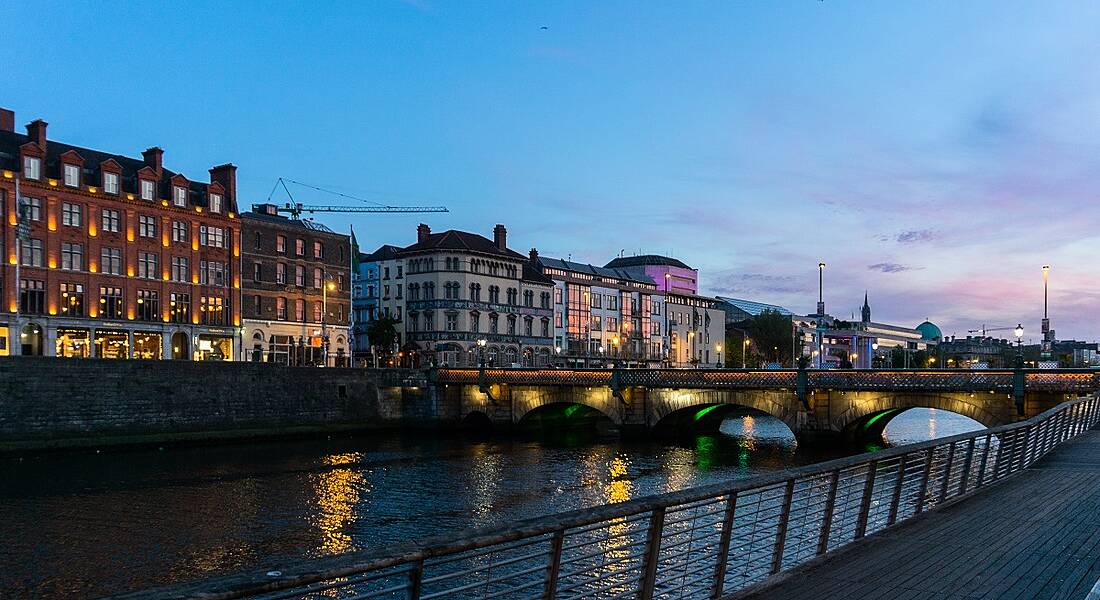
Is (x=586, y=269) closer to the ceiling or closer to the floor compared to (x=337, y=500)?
closer to the ceiling

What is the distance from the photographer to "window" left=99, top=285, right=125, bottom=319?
3219 inches

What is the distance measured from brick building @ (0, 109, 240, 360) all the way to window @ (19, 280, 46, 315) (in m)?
0.08

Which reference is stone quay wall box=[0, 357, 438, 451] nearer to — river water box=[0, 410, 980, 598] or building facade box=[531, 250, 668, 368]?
river water box=[0, 410, 980, 598]

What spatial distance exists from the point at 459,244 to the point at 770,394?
6113cm

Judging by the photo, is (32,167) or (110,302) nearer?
(32,167)

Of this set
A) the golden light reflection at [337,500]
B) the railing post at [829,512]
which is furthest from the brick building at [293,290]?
the railing post at [829,512]

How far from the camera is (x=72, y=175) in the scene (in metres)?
79.1

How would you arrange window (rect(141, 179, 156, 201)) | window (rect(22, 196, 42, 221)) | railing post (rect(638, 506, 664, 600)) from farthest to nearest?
window (rect(141, 179, 156, 201)), window (rect(22, 196, 42, 221)), railing post (rect(638, 506, 664, 600))

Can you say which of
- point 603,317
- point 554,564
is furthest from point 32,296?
point 603,317

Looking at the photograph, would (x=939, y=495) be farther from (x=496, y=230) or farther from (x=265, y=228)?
(x=496, y=230)

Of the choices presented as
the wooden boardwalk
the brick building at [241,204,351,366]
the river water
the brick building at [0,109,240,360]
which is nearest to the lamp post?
the brick building at [241,204,351,366]

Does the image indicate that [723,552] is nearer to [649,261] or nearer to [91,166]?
[91,166]

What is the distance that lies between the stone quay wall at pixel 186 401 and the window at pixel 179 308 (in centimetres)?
1663

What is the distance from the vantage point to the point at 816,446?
65.2m
